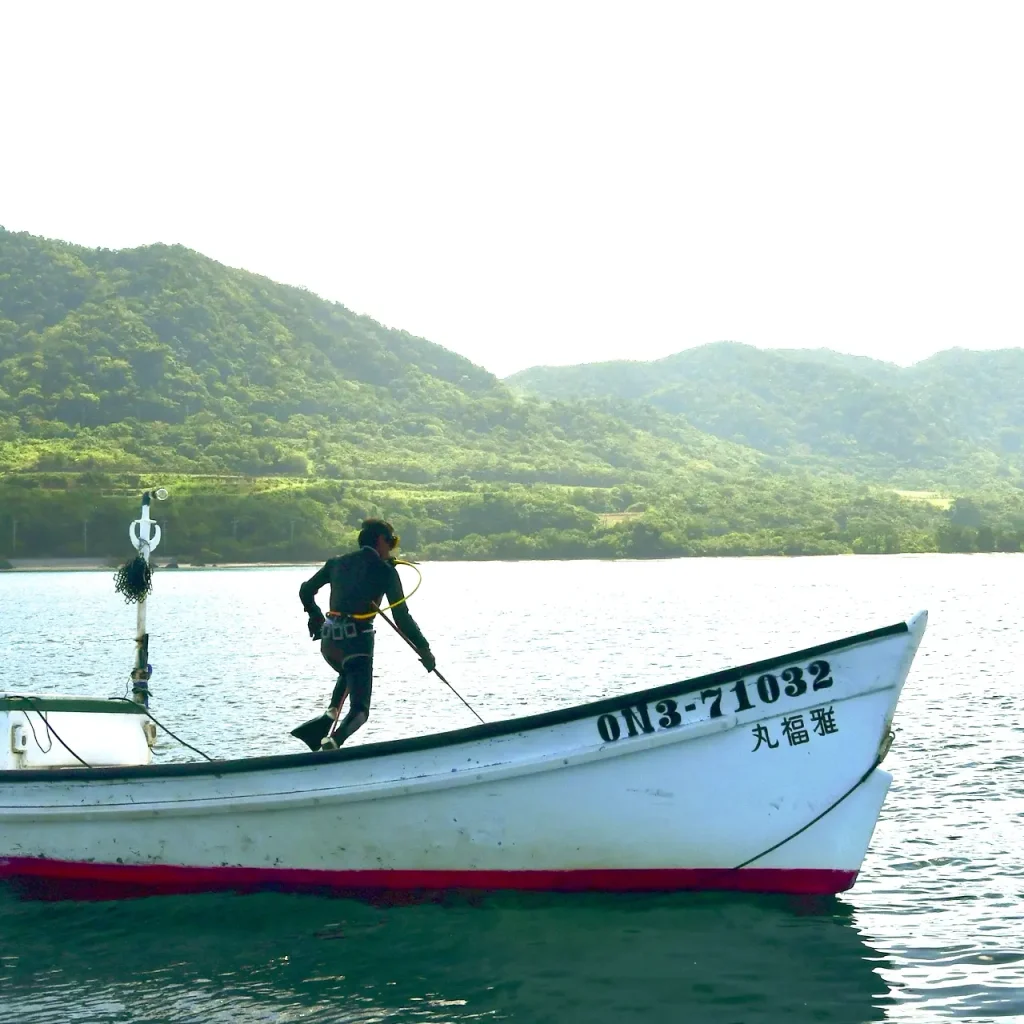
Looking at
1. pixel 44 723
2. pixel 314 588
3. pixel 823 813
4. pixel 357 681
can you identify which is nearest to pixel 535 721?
pixel 357 681

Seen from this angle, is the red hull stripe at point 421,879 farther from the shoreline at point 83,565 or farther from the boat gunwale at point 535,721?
the shoreline at point 83,565

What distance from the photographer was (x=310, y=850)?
39.4 feet

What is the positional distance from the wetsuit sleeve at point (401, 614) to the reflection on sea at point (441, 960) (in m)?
2.38

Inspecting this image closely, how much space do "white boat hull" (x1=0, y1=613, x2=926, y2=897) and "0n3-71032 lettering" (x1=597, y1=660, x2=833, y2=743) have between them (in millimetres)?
12

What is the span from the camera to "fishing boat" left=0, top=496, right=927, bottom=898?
11297mm

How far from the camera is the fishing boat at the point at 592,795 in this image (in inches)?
445

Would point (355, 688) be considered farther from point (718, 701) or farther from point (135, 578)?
point (135, 578)

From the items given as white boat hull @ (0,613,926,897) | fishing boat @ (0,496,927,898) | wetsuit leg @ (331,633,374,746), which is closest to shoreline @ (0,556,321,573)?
wetsuit leg @ (331,633,374,746)

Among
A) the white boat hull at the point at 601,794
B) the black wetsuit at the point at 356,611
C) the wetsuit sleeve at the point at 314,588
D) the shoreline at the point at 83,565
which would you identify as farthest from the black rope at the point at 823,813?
the shoreline at the point at 83,565

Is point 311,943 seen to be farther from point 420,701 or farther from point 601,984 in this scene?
point 420,701

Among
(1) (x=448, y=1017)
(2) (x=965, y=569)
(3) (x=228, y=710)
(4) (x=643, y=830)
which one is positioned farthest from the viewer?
(2) (x=965, y=569)

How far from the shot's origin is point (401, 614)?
12625mm

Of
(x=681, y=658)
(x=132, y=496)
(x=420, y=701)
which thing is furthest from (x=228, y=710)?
(x=132, y=496)

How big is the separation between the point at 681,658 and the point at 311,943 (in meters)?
39.3
